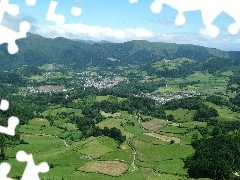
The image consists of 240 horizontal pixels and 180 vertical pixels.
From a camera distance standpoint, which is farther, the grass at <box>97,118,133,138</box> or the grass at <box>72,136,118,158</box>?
the grass at <box>97,118,133,138</box>

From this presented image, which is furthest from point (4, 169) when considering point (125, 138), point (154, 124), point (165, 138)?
point (154, 124)

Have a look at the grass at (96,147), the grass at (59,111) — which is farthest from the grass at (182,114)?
the grass at (96,147)

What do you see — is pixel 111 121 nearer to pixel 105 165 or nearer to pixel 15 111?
pixel 15 111

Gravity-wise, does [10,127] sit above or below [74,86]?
above

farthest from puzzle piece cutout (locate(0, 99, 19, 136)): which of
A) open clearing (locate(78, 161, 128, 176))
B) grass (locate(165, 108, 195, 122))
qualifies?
grass (locate(165, 108, 195, 122))

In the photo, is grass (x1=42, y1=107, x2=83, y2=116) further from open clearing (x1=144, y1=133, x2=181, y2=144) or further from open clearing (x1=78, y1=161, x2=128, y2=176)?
open clearing (x1=78, y1=161, x2=128, y2=176)

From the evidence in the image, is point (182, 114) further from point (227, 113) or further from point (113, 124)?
point (113, 124)

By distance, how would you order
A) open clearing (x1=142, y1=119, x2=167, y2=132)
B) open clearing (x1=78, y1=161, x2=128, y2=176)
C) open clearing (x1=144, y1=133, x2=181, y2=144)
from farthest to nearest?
open clearing (x1=142, y1=119, x2=167, y2=132), open clearing (x1=144, y1=133, x2=181, y2=144), open clearing (x1=78, y1=161, x2=128, y2=176)

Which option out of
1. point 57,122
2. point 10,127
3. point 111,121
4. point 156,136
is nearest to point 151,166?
point 156,136
